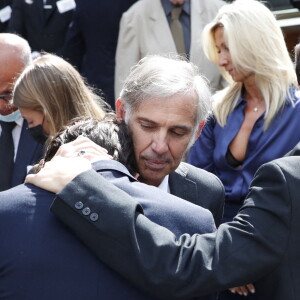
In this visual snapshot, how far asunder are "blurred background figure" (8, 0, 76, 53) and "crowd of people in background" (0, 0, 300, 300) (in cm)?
205

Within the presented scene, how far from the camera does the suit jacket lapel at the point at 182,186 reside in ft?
9.82

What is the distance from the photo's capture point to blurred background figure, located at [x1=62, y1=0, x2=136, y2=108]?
6215 millimetres

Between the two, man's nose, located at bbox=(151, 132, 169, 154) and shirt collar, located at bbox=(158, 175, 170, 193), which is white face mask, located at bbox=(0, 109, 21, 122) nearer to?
shirt collar, located at bbox=(158, 175, 170, 193)

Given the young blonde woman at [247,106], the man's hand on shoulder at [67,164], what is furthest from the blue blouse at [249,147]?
Answer: the man's hand on shoulder at [67,164]

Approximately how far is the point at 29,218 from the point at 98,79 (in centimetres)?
446

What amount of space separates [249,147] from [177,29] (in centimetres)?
199

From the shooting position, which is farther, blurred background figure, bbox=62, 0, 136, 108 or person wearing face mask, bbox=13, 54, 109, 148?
blurred background figure, bbox=62, 0, 136, 108

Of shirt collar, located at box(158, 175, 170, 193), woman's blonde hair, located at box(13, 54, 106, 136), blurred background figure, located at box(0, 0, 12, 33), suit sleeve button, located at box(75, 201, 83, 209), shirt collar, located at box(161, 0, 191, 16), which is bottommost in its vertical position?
blurred background figure, located at box(0, 0, 12, 33)

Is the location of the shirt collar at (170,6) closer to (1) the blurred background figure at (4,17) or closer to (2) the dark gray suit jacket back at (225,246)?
(1) the blurred background figure at (4,17)

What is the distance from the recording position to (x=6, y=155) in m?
4.02

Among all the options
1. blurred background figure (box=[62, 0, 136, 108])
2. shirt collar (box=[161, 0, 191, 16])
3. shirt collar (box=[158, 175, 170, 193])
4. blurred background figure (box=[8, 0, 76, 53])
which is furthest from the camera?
blurred background figure (box=[8, 0, 76, 53])

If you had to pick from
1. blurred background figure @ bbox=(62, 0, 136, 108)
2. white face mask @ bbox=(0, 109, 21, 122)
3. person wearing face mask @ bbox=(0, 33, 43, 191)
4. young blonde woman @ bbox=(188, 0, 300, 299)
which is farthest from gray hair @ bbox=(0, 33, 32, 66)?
blurred background figure @ bbox=(62, 0, 136, 108)

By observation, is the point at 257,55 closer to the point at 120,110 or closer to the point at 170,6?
the point at 120,110

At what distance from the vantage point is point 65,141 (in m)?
2.29
